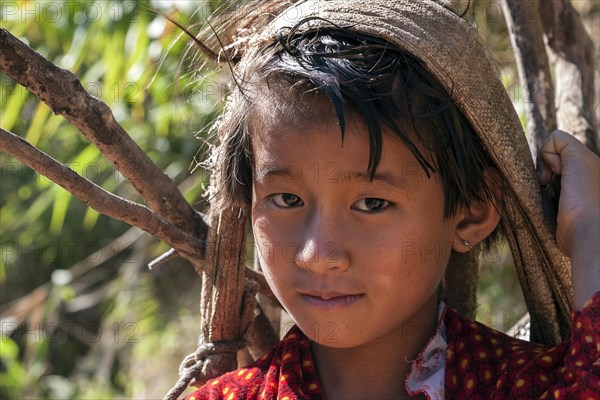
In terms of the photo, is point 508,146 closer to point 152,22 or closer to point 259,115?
point 259,115

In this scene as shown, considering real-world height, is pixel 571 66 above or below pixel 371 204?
above

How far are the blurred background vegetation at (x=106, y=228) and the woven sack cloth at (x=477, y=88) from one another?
87 cm

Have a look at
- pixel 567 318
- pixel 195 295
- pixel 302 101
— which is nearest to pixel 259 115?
pixel 302 101

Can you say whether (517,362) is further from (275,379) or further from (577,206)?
(275,379)

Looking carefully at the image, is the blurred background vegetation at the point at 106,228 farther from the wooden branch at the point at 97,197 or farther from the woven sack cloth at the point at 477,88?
the woven sack cloth at the point at 477,88

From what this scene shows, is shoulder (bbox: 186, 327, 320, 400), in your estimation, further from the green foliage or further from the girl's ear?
the green foliage

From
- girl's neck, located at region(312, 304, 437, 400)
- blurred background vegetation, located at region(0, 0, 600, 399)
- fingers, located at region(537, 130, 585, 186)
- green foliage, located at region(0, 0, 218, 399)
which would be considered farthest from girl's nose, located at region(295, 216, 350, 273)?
green foliage, located at region(0, 0, 218, 399)

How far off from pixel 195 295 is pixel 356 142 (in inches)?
112

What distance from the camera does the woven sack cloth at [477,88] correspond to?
4.12 ft

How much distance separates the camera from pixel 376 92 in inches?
48.8

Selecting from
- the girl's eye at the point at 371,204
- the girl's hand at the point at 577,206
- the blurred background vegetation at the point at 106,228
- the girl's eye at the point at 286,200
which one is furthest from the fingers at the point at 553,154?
the blurred background vegetation at the point at 106,228

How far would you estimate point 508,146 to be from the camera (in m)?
1.33

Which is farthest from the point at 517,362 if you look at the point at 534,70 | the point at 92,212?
the point at 92,212

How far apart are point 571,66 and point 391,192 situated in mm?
643
